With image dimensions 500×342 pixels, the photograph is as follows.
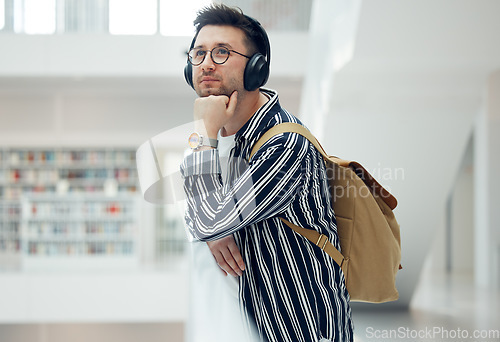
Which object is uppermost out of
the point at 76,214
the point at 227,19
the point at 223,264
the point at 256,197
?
the point at 227,19

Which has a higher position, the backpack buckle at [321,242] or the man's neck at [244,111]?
the man's neck at [244,111]

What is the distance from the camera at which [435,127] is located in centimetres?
252

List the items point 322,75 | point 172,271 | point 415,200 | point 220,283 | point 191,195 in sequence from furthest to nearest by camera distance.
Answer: point 172,271 < point 322,75 < point 415,200 < point 220,283 < point 191,195

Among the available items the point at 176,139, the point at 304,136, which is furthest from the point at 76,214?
the point at 304,136

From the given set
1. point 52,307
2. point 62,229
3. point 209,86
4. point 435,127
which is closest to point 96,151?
point 62,229

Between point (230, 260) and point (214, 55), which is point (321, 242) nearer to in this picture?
point (230, 260)

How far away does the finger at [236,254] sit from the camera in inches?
40.8

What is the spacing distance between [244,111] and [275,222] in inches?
9.6

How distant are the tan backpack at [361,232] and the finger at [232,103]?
22 centimetres

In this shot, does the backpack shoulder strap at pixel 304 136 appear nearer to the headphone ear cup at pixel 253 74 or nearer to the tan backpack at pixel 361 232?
the tan backpack at pixel 361 232

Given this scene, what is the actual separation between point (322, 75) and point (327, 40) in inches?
8.3

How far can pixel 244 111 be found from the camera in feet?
3.59

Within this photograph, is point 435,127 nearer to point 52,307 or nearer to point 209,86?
point 209,86

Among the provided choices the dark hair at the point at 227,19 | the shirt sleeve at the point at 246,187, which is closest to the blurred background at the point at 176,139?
the dark hair at the point at 227,19
